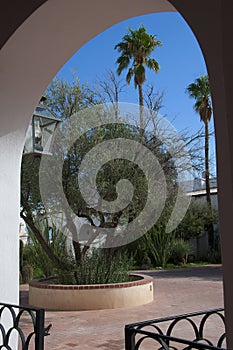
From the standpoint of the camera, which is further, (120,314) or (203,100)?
(203,100)

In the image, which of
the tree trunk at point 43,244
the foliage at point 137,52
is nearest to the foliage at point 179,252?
the foliage at point 137,52

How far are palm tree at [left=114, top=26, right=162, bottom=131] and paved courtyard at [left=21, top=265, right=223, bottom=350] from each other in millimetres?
7375

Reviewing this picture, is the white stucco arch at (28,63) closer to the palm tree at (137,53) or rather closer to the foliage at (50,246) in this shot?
the foliage at (50,246)

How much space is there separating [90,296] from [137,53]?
9.73 metres

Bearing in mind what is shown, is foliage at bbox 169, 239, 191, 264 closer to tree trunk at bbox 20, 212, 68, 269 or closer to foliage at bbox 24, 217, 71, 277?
foliage at bbox 24, 217, 71, 277

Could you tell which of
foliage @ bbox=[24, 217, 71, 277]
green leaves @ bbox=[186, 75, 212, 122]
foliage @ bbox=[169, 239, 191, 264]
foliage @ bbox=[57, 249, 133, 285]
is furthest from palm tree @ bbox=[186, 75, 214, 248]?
foliage @ bbox=[24, 217, 71, 277]

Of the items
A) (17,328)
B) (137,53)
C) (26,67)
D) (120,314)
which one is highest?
(137,53)

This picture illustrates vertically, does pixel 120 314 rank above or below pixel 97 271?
below

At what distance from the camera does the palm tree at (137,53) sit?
14414mm

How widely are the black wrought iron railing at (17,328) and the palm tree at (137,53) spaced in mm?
12630

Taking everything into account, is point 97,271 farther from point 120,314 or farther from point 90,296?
point 120,314

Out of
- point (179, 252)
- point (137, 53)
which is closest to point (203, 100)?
point (137, 53)

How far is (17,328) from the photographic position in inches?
77.4

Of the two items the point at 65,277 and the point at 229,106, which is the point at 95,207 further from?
the point at 229,106
